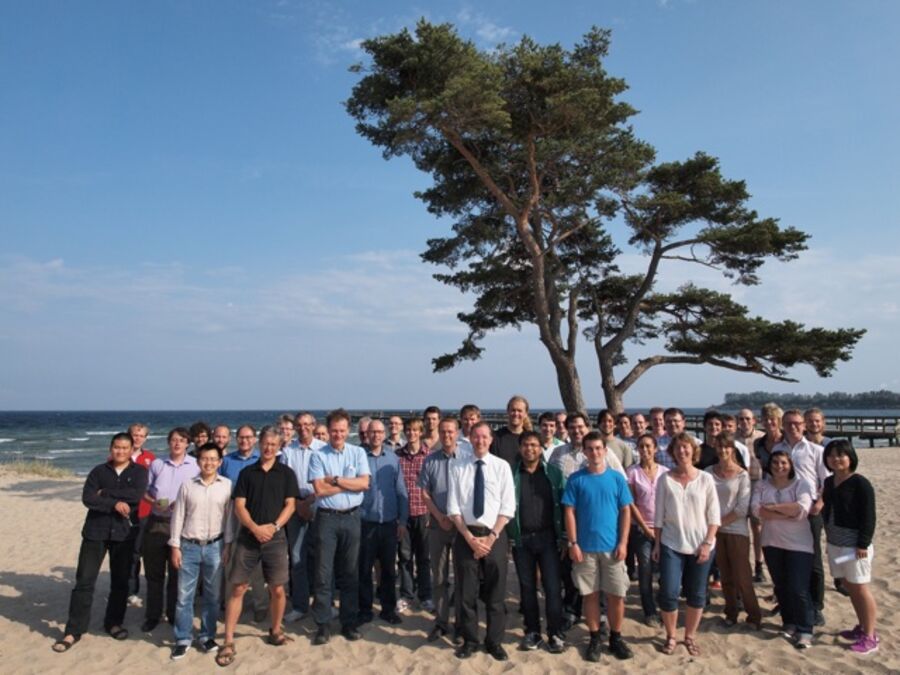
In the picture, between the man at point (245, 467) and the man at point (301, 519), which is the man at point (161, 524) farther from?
the man at point (301, 519)

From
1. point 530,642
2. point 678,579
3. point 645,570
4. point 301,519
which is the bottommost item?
point 530,642

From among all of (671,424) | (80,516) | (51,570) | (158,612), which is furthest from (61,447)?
(671,424)

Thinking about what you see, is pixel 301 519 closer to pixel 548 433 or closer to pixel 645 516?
pixel 548 433

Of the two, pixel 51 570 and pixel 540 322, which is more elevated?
pixel 540 322

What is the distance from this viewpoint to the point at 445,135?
11.8 meters

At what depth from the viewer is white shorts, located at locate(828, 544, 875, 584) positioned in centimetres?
432

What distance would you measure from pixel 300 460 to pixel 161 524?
4.08ft

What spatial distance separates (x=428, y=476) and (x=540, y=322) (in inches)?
351

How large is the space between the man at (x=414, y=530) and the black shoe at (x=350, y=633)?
704 mm

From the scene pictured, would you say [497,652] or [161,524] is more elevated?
[161,524]

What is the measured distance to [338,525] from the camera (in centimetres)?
486

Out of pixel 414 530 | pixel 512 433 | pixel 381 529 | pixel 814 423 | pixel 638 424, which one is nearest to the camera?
pixel 381 529

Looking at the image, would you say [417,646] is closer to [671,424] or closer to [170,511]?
[170,511]

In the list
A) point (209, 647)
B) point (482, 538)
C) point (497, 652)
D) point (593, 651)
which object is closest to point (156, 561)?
point (209, 647)
